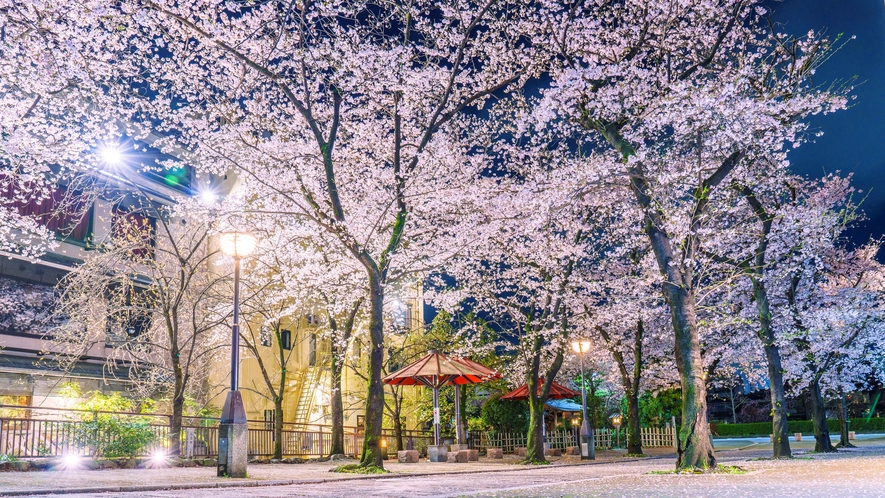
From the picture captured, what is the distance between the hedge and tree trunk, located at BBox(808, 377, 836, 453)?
31013mm

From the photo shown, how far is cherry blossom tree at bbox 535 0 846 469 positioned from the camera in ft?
47.4

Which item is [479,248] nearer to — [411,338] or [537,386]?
[537,386]

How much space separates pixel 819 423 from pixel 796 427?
36277 mm

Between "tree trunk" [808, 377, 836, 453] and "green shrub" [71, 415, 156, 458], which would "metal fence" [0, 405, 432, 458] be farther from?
"tree trunk" [808, 377, 836, 453]

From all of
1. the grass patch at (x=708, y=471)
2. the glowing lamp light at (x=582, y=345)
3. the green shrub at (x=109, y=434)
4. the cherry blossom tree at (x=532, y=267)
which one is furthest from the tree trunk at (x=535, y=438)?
the green shrub at (x=109, y=434)

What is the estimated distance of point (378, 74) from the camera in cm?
1797

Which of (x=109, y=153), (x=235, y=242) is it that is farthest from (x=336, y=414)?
(x=109, y=153)

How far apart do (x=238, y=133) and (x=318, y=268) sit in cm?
521

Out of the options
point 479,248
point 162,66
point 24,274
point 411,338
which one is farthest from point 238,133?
point 411,338

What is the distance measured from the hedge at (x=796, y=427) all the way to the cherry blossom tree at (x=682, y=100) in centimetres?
4539

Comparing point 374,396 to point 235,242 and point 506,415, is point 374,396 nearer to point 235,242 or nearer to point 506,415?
point 235,242

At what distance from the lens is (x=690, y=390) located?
562 inches

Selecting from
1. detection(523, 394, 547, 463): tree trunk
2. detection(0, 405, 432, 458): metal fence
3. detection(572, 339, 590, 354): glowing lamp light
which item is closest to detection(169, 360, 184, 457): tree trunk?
detection(0, 405, 432, 458): metal fence

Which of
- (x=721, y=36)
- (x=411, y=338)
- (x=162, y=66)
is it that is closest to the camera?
(x=721, y=36)
